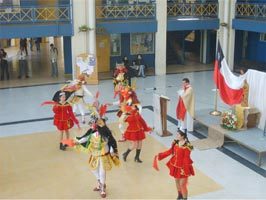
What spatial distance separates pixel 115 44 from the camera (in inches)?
899

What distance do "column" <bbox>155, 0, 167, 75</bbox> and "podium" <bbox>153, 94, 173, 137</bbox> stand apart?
9.30 meters

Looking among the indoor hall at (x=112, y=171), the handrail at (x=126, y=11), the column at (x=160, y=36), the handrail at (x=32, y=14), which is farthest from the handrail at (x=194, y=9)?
the indoor hall at (x=112, y=171)

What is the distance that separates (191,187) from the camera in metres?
9.23

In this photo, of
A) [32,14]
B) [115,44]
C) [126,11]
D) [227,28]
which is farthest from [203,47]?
[32,14]

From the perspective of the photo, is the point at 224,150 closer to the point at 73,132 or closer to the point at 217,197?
the point at 217,197

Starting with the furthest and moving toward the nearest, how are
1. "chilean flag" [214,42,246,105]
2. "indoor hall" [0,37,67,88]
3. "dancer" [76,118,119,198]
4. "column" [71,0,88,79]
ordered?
"indoor hall" [0,37,67,88] → "column" [71,0,88,79] → "chilean flag" [214,42,246,105] → "dancer" [76,118,119,198]

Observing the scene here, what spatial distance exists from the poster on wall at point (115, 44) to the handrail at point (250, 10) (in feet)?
21.1

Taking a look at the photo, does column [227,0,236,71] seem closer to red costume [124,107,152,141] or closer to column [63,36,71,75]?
column [63,36,71,75]

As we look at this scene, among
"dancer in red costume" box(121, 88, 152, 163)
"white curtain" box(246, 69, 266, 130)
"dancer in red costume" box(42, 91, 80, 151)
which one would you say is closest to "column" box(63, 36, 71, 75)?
"dancer in red costume" box(42, 91, 80, 151)

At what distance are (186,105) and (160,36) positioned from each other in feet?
31.9

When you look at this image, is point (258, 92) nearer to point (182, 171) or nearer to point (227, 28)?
point (182, 171)

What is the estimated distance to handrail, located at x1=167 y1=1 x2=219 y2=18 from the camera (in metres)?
22.3

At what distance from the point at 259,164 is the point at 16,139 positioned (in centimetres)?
678

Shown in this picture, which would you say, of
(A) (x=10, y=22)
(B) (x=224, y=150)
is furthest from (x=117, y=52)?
(B) (x=224, y=150)
